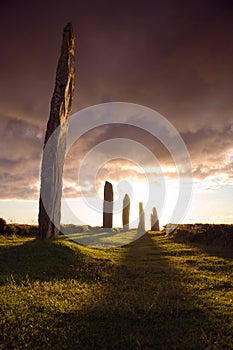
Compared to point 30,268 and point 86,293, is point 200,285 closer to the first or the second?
point 86,293

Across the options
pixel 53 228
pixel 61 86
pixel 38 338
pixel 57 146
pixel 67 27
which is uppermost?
pixel 67 27

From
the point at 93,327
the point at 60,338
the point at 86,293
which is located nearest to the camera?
the point at 60,338

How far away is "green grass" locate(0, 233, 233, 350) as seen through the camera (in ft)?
15.0

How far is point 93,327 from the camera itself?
4965 millimetres

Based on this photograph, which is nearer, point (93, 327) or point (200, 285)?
point (93, 327)

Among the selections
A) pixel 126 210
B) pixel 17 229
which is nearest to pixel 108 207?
pixel 126 210

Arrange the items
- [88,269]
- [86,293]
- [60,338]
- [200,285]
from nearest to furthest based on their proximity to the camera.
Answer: [60,338], [86,293], [200,285], [88,269]

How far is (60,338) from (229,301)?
3.86m

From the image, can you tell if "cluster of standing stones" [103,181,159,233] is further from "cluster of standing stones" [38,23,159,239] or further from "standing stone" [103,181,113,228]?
"cluster of standing stones" [38,23,159,239]

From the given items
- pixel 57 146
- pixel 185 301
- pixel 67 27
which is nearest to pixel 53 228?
pixel 57 146

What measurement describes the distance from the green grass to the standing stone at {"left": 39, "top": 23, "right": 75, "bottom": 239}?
423 cm

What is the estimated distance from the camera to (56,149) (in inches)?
612

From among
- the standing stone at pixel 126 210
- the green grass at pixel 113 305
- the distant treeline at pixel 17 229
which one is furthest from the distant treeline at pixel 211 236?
the distant treeline at pixel 17 229

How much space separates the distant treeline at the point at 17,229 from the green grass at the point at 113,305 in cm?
1373
